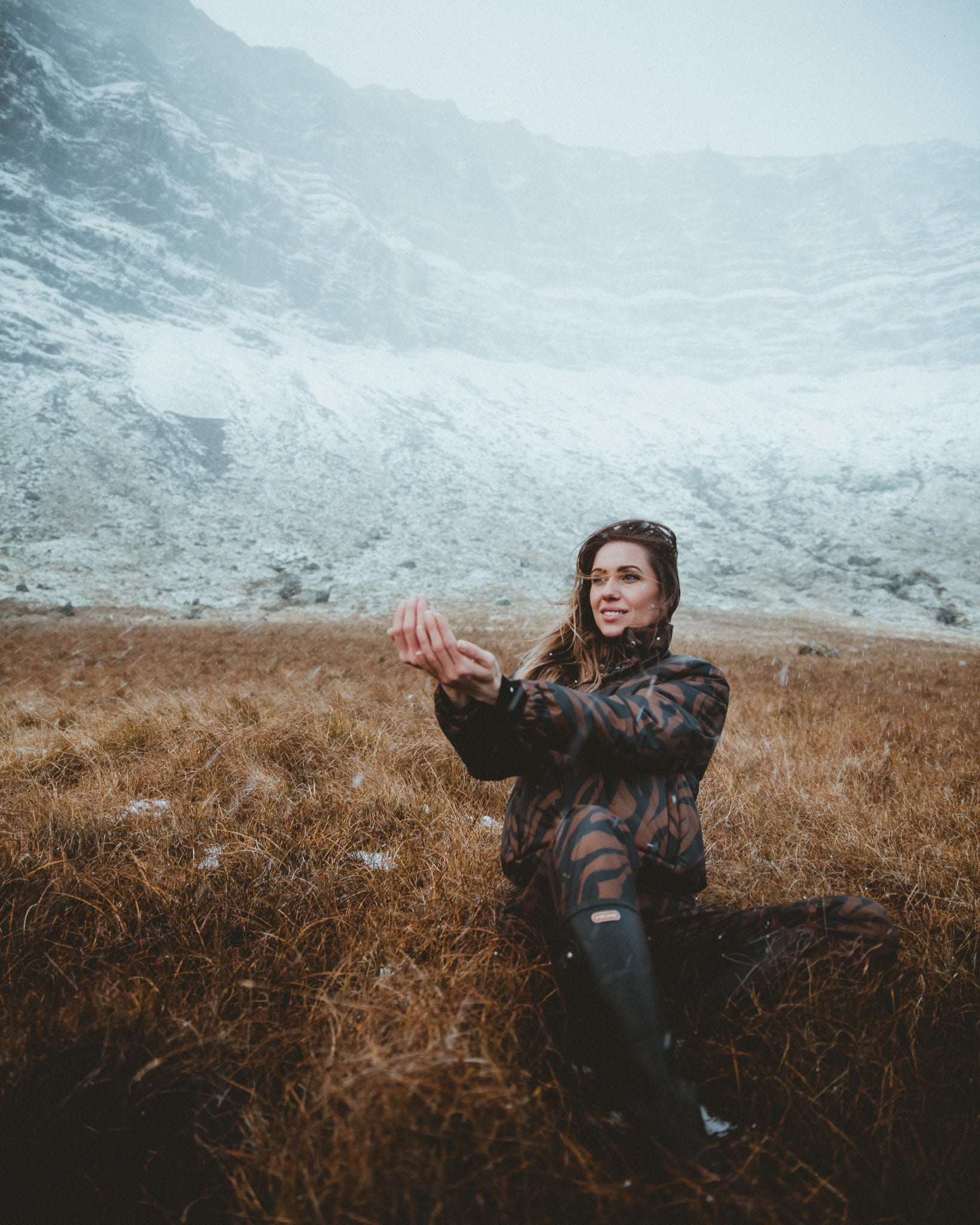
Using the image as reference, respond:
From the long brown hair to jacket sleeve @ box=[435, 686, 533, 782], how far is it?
45 cm

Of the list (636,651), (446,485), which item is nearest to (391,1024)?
(636,651)

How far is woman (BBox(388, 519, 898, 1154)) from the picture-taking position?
1.29 m

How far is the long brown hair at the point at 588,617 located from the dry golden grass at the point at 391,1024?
88 cm

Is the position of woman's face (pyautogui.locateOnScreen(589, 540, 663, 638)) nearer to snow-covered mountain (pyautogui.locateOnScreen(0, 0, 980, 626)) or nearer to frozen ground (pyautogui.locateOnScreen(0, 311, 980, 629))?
frozen ground (pyautogui.locateOnScreen(0, 311, 980, 629))

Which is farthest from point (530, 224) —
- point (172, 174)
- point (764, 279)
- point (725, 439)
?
point (725, 439)

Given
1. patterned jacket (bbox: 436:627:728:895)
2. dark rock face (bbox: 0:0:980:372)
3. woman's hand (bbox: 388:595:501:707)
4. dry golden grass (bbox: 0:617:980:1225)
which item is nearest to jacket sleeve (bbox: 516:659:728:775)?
patterned jacket (bbox: 436:627:728:895)

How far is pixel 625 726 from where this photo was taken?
1.54m

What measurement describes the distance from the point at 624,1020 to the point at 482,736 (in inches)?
29.5

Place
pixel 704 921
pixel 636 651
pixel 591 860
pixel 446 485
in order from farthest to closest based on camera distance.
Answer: pixel 446 485 → pixel 636 651 → pixel 704 921 → pixel 591 860

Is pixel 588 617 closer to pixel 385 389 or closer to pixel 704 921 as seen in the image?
pixel 704 921

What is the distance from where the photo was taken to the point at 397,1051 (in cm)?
120

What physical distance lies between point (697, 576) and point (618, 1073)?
3446cm

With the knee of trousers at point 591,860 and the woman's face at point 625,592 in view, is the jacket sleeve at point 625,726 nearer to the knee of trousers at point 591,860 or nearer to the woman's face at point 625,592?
the knee of trousers at point 591,860

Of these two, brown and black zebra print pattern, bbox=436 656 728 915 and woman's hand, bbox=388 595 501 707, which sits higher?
woman's hand, bbox=388 595 501 707
